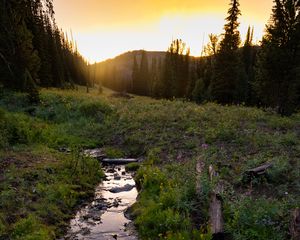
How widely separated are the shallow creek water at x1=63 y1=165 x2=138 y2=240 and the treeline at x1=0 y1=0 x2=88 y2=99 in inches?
255

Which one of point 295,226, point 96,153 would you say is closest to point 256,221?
point 295,226

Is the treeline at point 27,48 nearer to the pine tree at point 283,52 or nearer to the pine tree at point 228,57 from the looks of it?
the pine tree at point 283,52

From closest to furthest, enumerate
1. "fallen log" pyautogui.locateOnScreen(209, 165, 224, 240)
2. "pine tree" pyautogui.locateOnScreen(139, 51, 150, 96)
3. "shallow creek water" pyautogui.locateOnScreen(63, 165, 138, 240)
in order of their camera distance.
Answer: "fallen log" pyautogui.locateOnScreen(209, 165, 224, 240) → "shallow creek water" pyautogui.locateOnScreen(63, 165, 138, 240) → "pine tree" pyautogui.locateOnScreen(139, 51, 150, 96)

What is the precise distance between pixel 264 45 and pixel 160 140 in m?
15.3

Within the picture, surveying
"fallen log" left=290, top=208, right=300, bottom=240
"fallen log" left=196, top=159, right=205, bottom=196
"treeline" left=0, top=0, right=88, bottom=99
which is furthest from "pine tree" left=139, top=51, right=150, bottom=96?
"fallen log" left=290, top=208, right=300, bottom=240

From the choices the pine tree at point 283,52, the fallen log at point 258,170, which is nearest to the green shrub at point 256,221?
the fallen log at point 258,170

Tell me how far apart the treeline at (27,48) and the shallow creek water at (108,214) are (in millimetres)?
6488

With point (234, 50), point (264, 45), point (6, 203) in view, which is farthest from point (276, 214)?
point (234, 50)

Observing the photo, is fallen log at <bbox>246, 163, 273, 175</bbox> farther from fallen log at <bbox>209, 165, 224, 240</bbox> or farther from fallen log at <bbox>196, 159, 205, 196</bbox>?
fallen log at <bbox>209, 165, 224, 240</bbox>

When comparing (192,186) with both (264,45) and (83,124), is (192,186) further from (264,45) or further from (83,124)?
(264,45)

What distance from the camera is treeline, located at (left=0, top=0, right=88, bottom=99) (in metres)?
13.1

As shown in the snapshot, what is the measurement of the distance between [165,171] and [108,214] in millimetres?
3401

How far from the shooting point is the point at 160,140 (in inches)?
738

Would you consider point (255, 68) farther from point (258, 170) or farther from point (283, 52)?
point (258, 170)
